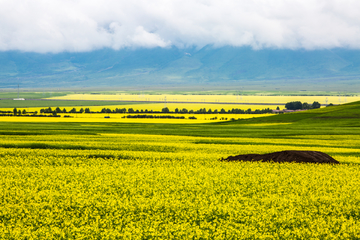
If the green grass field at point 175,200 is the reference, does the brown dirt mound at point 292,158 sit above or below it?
above

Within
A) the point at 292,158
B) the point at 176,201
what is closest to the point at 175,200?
the point at 176,201

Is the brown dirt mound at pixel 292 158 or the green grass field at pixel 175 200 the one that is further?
the brown dirt mound at pixel 292 158

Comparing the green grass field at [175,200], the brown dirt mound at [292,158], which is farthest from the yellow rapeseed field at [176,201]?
the brown dirt mound at [292,158]

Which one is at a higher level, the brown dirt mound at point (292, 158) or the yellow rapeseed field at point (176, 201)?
the brown dirt mound at point (292, 158)

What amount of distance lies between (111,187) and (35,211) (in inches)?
130

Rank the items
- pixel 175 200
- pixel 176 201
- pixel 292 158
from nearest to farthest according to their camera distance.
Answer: pixel 176 201 → pixel 175 200 → pixel 292 158

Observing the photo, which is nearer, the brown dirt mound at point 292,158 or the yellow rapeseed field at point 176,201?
the yellow rapeseed field at point 176,201

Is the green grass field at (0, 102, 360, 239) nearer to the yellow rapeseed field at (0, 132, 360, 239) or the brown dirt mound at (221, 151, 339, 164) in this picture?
the yellow rapeseed field at (0, 132, 360, 239)

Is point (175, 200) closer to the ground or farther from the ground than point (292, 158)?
closer to the ground

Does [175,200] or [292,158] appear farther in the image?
[292,158]

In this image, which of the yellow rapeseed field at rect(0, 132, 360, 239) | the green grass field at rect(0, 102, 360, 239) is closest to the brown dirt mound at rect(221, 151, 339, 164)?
the green grass field at rect(0, 102, 360, 239)

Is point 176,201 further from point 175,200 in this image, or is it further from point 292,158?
point 292,158

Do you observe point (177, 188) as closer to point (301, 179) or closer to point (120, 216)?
point (120, 216)

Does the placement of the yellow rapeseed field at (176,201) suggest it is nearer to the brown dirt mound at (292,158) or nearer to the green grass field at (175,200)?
the green grass field at (175,200)
